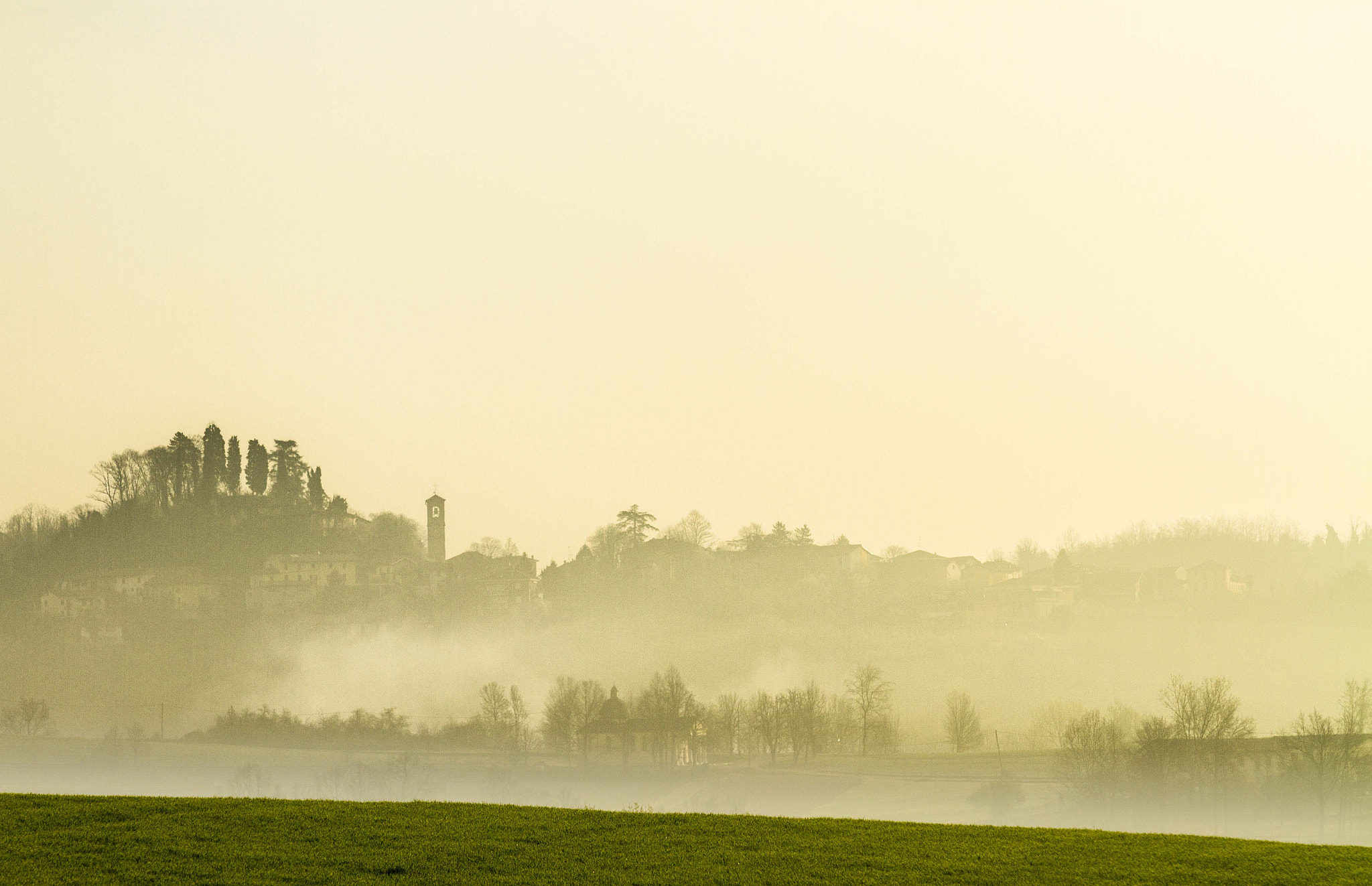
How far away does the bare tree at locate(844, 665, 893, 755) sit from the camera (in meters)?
134

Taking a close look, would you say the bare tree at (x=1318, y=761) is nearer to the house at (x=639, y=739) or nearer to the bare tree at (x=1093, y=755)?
the bare tree at (x=1093, y=755)

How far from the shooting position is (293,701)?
158625 mm

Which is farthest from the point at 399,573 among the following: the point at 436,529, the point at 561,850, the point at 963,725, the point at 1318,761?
the point at 561,850

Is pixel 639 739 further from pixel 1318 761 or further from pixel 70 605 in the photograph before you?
pixel 70 605

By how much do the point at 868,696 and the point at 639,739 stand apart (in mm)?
35748

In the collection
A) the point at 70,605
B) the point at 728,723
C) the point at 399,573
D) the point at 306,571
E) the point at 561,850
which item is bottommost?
the point at 728,723

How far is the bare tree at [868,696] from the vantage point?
133625mm

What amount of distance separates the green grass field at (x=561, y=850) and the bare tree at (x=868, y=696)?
365 ft

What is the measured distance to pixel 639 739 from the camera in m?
113

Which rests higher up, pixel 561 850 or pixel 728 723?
pixel 561 850

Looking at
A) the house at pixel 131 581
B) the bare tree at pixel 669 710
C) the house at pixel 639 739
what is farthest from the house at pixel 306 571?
the house at pixel 639 739

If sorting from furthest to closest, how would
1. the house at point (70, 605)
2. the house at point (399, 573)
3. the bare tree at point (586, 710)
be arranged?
the house at point (399, 573), the house at point (70, 605), the bare tree at point (586, 710)

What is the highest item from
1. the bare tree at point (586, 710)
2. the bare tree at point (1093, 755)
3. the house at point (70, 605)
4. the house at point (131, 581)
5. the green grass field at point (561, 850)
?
the house at point (131, 581)

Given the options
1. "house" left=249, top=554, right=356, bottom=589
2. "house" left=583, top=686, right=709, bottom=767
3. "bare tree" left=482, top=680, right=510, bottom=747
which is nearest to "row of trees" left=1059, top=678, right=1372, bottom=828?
"house" left=583, top=686, right=709, bottom=767
